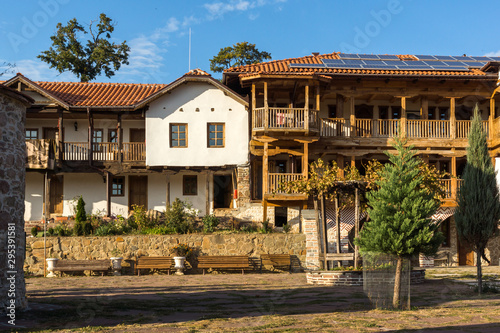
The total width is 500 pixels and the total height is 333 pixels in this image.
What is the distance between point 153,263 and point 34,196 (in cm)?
827

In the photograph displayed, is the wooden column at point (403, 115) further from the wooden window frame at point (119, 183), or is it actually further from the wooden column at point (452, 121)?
the wooden window frame at point (119, 183)

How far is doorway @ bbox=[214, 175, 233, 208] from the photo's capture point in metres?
26.8

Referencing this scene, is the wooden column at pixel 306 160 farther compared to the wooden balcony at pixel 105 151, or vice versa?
the wooden balcony at pixel 105 151

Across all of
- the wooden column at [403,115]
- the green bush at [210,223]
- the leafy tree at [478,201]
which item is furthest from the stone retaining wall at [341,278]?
the wooden column at [403,115]

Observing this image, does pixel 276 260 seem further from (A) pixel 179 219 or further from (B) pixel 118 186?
(B) pixel 118 186

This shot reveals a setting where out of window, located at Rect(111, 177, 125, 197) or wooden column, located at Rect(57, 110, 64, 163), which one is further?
window, located at Rect(111, 177, 125, 197)

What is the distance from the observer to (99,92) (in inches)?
1092

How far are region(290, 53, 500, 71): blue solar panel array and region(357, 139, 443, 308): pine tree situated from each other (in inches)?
545

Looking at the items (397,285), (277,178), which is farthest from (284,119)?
(397,285)

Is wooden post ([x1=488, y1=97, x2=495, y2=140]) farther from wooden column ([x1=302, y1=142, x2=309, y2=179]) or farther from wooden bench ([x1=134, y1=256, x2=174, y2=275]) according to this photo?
wooden bench ([x1=134, y1=256, x2=174, y2=275])

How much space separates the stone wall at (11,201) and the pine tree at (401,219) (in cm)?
712

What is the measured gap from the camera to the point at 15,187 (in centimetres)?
1146

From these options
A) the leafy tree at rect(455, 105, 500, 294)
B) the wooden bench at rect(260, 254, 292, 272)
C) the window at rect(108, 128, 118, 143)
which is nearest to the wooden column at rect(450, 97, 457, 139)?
the wooden bench at rect(260, 254, 292, 272)

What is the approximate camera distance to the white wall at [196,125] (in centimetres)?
2570
